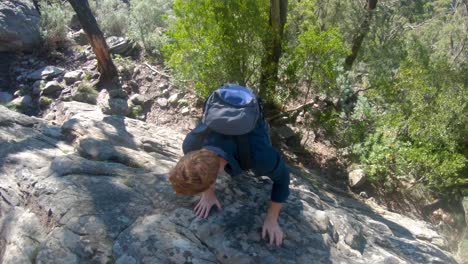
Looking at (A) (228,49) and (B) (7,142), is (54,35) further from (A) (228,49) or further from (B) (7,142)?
(B) (7,142)

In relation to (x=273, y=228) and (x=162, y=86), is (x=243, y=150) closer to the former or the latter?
(x=273, y=228)

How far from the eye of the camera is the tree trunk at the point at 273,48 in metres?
5.73

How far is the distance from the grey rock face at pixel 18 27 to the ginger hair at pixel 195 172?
288 inches

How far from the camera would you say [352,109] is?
7.41 meters

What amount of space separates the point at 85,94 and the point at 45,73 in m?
1.18

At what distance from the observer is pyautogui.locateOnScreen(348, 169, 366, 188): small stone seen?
700 centimetres

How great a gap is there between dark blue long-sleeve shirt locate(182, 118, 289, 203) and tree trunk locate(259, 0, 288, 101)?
3619 millimetres

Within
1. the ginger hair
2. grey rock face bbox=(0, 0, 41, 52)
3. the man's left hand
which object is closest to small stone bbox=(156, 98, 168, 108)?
grey rock face bbox=(0, 0, 41, 52)

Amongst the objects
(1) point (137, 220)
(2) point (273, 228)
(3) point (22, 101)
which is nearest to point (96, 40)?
(3) point (22, 101)

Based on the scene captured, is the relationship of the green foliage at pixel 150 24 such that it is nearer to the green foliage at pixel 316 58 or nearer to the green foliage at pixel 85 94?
the green foliage at pixel 85 94

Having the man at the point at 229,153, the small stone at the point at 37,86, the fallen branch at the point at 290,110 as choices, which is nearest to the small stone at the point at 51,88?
the small stone at the point at 37,86

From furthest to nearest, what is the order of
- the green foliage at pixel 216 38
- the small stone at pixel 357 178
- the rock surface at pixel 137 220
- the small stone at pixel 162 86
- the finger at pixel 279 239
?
the small stone at pixel 162 86
the small stone at pixel 357 178
the green foliage at pixel 216 38
the finger at pixel 279 239
the rock surface at pixel 137 220

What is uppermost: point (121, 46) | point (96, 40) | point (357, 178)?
point (96, 40)

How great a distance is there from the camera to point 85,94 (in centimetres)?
698
